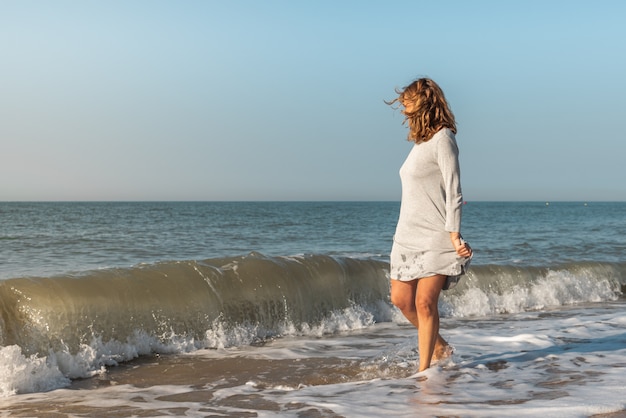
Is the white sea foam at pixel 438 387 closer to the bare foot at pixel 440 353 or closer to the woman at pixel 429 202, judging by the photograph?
the bare foot at pixel 440 353

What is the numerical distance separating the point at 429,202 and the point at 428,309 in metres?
0.75

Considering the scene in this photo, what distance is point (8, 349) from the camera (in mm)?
5699

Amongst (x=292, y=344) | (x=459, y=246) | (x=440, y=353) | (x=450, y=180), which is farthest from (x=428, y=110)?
(x=292, y=344)

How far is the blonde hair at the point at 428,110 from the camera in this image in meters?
4.44

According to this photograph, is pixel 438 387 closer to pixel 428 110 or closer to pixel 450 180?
pixel 450 180

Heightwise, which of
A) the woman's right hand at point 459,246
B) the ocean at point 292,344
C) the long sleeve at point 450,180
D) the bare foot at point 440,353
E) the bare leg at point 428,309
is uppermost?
the long sleeve at point 450,180

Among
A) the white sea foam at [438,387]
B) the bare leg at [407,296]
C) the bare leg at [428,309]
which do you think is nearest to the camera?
the white sea foam at [438,387]

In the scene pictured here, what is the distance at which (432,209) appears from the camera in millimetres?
4457

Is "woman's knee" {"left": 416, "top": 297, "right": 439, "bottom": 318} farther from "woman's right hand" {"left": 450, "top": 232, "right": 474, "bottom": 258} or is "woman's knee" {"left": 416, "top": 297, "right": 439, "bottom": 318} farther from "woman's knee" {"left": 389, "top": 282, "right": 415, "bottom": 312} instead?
"woman's right hand" {"left": 450, "top": 232, "right": 474, "bottom": 258}

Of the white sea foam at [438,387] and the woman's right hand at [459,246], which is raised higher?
the woman's right hand at [459,246]

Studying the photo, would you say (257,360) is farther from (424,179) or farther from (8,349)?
(424,179)

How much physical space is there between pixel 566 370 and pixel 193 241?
17.6 m

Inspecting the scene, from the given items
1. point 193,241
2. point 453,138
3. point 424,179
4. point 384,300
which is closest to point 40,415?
point 424,179

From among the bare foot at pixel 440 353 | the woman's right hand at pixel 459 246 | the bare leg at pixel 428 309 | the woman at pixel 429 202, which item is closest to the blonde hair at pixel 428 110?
the woman at pixel 429 202
